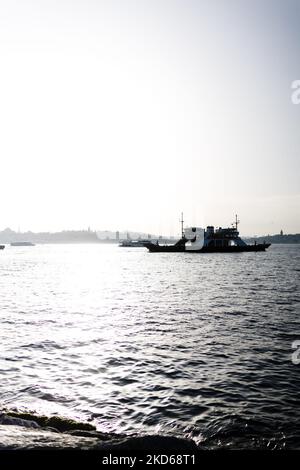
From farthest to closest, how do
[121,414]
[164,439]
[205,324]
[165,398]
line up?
[205,324], [165,398], [121,414], [164,439]

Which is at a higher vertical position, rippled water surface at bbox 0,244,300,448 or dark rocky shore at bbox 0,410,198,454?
dark rocky shore at bbox 0,410,198,454

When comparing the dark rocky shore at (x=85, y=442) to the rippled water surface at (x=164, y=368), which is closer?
the dark rocky shore at (x=85, y=442)

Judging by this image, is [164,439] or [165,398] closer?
[164,439]

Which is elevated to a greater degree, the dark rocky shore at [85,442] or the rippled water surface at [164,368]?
the dark rocky shore at [85,442]

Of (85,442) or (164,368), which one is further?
(164,368)

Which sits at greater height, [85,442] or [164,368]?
[85,442]

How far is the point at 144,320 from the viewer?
21.6 meters

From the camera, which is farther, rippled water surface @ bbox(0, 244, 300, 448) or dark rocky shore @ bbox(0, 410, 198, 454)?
rippled water surface @ bbox(0, 244, 300, 448)

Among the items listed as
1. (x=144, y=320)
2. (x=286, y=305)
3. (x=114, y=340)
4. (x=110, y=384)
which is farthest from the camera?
(x=286, y=305)

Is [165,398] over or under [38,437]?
under
